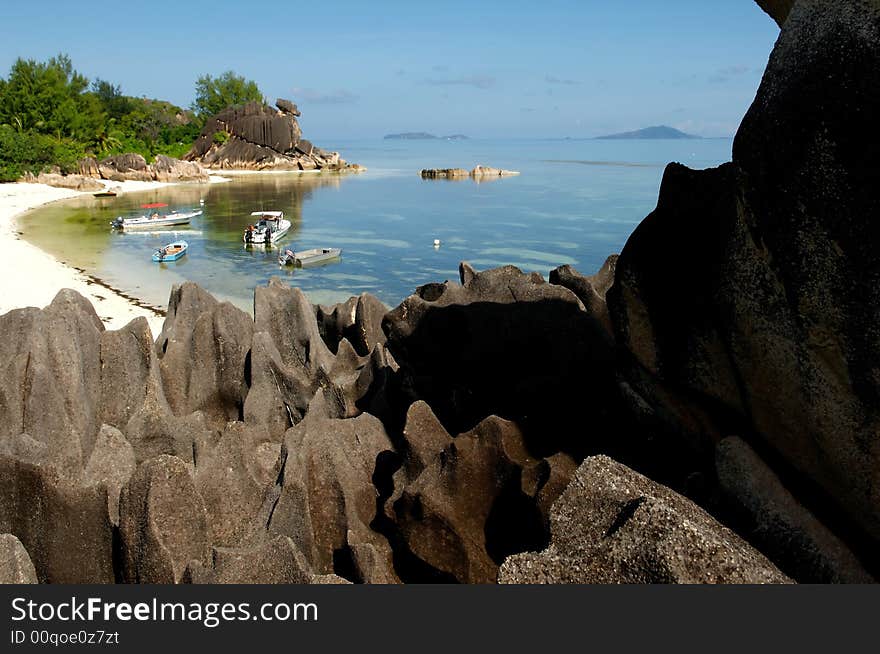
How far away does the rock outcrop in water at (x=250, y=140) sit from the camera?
95.8 meters

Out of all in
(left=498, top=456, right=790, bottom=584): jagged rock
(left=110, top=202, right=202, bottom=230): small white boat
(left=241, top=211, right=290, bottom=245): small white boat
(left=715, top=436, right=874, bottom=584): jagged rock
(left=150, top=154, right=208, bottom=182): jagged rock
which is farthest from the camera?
(left=150, top=154, right=208, bottom=182): jagged rock

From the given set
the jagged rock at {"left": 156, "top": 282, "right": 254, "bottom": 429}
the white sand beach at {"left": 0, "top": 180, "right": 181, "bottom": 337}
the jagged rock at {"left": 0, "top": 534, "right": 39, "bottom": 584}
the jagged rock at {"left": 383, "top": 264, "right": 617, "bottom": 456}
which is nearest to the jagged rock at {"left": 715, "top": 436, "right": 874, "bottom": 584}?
the jagged rock at {"left": 383, "top": 264, "right": 617, "bottom": 456}

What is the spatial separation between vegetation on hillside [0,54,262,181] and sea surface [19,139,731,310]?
341 inches

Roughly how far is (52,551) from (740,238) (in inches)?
205

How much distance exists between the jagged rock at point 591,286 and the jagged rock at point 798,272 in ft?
9.76

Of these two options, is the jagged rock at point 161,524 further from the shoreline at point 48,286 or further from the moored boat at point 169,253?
the moored boat at point 169,253

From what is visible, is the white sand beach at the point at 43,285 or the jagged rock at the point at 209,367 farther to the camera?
the white sand beach at the point at 43,285

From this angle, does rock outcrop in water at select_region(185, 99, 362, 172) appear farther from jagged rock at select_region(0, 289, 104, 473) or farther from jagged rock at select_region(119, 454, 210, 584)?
jagged rock at select_region(119, 454, 210, 584)

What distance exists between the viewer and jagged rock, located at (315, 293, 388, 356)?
36.1 ft

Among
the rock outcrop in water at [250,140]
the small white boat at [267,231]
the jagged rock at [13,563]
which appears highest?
the rock outcrop in water at [250,140]

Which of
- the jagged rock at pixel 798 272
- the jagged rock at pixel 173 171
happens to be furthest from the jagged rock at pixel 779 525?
the jagged rock at pixel 173 171

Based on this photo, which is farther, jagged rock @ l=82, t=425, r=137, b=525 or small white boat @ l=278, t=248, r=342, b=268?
small white boat @ l=278, t=248, r=342, b=268

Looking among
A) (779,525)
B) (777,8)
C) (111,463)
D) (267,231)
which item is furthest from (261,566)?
(267,231)

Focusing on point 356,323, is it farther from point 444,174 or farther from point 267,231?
point 444,174
